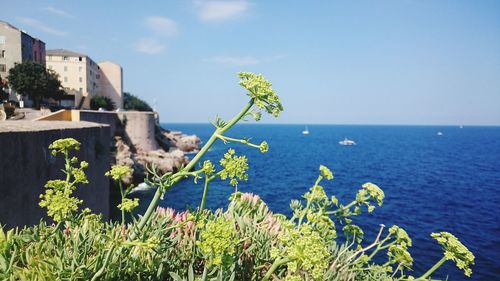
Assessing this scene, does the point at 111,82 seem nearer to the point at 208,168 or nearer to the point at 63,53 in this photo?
the point at 63,53

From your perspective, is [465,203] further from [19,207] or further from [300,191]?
[19,207]

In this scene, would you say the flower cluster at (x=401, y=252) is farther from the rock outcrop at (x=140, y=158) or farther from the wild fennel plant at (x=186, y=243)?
the rock outcrop at (x=140, y=158)

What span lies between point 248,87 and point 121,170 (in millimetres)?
1193

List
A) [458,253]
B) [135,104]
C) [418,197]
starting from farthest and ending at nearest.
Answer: [135,104] → [418,197] → [458,253]

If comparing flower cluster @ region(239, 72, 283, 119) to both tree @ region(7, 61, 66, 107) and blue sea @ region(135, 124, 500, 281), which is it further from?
tree @ region(7, 61, 66, 107)

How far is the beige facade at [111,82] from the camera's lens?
75500mm

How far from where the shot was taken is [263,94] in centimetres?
233

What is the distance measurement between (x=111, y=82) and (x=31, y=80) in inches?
1471

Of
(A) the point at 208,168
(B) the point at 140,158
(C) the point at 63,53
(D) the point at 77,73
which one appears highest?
(C) the point at 63,53

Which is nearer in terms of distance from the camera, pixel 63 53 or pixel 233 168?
pixel 233 168

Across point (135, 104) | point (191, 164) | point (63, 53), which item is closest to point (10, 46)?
point (63, 53)

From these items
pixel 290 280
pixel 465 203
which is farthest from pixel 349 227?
pixel 465 203

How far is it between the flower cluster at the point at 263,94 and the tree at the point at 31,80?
1802 inches

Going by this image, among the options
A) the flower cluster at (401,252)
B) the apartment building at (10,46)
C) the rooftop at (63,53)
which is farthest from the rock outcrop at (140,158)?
the rooftop at (63,53)
